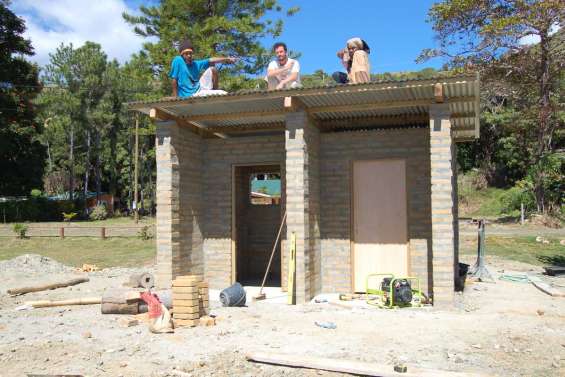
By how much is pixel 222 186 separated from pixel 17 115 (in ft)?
103

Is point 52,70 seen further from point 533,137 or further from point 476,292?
point 476,292

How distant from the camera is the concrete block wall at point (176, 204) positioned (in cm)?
1009

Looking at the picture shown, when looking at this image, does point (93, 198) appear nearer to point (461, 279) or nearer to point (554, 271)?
point (554, 271)

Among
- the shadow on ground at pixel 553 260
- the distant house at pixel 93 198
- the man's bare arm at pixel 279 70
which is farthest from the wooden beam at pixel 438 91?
the distant house at pixel 93 198

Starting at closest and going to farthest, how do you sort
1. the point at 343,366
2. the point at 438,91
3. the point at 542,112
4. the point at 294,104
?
the point at 343,366 → the point at 438,91 → the point at 294,104 → the point at 542,112

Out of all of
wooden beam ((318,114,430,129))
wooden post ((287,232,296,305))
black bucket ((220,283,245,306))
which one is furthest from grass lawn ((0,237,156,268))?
wooden beam ((318,114,430,129))

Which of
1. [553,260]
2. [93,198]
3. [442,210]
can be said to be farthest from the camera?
[93,198]

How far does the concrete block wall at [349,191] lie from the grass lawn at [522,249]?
A: 7156 millimetres

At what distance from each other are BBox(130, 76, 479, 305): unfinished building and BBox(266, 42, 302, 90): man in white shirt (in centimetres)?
66

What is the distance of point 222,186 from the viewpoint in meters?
11.2

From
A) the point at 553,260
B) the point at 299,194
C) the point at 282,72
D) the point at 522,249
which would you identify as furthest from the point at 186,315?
the point at 522,249

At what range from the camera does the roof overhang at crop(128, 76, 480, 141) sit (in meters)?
8.50

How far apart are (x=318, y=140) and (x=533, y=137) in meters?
24.1

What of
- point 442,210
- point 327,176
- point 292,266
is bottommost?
point 292,266
